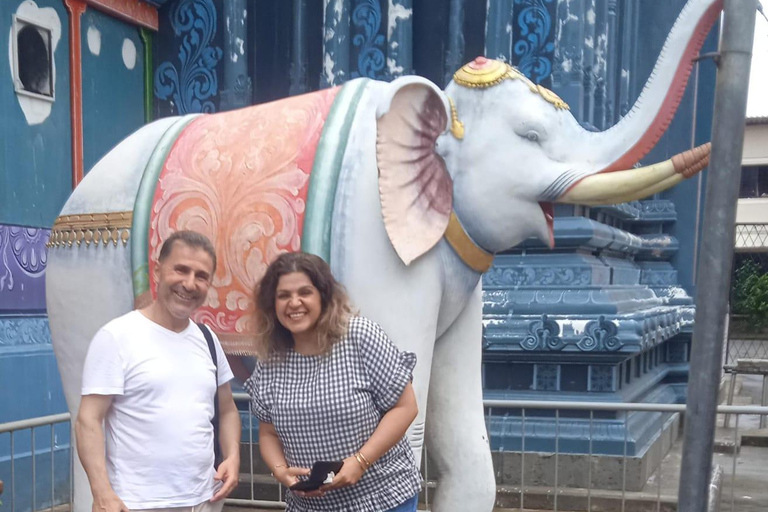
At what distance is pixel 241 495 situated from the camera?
532cm

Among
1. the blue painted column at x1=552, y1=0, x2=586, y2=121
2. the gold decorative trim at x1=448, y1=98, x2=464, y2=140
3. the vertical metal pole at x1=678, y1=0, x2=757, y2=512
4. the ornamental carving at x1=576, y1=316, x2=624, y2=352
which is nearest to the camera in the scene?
the vertical metal pole at x1=678, y1=0, x2=757, y2=512

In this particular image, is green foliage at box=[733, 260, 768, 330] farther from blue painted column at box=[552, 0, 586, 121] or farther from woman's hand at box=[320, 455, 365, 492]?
woman's hand at box=[320, 455, 365, 492]

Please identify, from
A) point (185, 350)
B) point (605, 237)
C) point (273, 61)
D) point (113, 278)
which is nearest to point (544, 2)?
point (605, 237)

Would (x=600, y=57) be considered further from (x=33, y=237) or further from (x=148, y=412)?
(x=148, y=412)

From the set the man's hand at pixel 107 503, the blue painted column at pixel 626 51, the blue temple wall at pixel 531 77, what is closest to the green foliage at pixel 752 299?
the blue painted column at pixel 626 51

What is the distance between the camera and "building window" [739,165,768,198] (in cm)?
2505

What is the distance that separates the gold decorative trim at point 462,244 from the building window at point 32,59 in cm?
325

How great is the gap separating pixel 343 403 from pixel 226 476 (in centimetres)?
43

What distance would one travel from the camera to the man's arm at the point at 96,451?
85.6 inches

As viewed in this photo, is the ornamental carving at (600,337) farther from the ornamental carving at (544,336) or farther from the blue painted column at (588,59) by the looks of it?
the blue painted column at (588,59)

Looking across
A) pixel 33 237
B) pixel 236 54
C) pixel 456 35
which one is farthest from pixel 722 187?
pixel 236 54

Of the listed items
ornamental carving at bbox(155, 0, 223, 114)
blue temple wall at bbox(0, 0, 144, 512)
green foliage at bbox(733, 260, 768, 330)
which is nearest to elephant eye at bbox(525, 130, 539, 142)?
blue temple wall at bbox(0, 0, 144, 512)

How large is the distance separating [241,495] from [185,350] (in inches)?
127

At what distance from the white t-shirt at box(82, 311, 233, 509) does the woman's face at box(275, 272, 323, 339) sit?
27 cm
